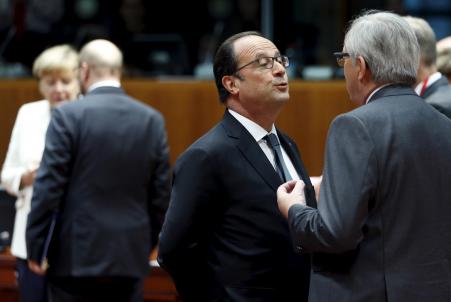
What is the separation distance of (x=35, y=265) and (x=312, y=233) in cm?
195

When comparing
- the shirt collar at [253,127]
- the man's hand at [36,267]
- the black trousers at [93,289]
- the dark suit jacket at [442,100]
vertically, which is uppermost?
the shirt collar at [253,127]

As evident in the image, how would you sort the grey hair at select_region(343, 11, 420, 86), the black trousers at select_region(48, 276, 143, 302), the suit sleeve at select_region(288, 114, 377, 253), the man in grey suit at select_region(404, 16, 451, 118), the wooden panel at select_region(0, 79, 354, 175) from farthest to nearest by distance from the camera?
the wooden panel at select_region(0, 79, 354, 175), the black trousers at select_region(48, 276, 143, 302), the man in grey suit at select_region(404, 16, 451, 118), the grey hair at select_region(343, 11, 420, 86), the suit sleeve at select_region(288, 114, 377, 253)

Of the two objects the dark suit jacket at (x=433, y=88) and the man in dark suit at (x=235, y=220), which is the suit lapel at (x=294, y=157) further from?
the dark suit jacket at (x=433, y=88)

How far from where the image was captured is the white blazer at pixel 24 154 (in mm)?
5023

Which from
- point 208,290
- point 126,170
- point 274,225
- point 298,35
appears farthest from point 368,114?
point 298,35

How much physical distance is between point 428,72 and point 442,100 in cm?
21

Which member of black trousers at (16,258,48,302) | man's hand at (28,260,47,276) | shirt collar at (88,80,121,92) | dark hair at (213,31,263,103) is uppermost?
dark hair at (213,31,263,103)

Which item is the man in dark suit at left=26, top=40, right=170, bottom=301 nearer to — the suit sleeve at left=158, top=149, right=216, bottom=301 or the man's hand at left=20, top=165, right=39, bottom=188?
the man's hand at left=20, top=165, right=39, bottom=188

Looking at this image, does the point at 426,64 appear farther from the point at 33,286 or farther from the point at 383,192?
the point at 33,286

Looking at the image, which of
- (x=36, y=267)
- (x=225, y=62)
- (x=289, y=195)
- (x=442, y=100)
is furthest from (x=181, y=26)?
(x=289, y=195)

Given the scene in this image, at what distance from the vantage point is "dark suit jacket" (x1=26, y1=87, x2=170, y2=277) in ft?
14.7

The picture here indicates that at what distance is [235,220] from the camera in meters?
3.26

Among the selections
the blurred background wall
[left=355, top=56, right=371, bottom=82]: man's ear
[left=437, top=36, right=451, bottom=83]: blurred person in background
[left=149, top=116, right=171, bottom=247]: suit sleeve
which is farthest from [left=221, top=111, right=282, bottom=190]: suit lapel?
the blurred background wall

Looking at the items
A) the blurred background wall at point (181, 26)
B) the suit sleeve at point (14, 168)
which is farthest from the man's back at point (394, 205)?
the blurred background wall at point (181, 26)
